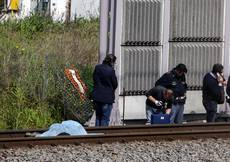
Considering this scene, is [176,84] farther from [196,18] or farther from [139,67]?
[196,18]

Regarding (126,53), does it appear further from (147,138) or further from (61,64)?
(147,138)

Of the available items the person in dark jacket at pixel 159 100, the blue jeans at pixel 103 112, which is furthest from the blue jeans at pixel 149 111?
the blue jeans at pixel 103 112

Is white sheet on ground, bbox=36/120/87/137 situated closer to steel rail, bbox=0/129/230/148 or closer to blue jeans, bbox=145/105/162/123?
steel rail, bbox=0/129/230/148

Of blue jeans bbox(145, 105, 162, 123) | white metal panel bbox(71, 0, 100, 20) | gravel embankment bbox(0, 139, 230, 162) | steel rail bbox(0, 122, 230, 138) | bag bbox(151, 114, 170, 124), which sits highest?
white metal panel bbox(71, 0, 100, 20)

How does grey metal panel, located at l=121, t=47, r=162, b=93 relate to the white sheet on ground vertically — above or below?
above

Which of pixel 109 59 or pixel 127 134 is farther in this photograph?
pixel 109 59

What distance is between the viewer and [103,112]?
14164mm

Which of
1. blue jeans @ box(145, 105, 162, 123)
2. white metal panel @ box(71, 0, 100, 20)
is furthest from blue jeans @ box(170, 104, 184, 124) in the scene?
white metal panel @ box(71, 0, 100, 20)

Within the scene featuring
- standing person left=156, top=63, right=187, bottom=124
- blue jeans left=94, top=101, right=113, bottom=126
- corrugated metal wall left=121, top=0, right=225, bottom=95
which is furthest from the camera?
corrugated metal wall left=121, top=0, right=225, bottom=95

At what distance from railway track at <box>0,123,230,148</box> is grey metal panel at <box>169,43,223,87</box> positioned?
227 cm

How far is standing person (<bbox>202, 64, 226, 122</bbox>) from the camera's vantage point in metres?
14.5

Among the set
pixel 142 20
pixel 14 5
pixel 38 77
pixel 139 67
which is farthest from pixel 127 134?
pixel 14 5

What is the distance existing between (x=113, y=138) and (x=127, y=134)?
33 centimetres

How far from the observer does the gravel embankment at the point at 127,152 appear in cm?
1088
